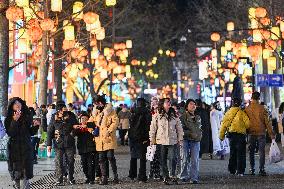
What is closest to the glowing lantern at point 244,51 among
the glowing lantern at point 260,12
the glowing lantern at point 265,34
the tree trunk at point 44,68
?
the glowing lantern at point 265,34

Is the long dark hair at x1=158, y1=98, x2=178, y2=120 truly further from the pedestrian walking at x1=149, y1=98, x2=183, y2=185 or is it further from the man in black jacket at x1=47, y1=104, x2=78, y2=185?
the man in black jacket at x1=47, y1=104, x2=78, y2=185

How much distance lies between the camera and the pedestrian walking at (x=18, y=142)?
14172 mm

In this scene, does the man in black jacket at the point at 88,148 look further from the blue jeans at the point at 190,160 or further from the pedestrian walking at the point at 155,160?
the blue jeans at the point at 190,160

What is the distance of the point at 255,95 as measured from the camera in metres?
20.3

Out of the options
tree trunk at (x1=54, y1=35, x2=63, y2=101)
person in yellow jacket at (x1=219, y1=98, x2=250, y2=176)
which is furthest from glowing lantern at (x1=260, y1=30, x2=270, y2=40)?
person in yellow jacket at (x1=219, y1=98, x2=250, y2=176)

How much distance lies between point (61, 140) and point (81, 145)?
2.48 feet

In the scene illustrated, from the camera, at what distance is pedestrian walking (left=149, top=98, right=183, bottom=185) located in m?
18.2

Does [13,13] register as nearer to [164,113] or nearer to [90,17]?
[90,17]

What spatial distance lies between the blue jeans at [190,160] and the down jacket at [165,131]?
0.63m

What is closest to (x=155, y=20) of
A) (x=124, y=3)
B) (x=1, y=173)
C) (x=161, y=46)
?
(x=161, y=46)

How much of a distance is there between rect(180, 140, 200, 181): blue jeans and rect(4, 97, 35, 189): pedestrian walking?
5307 millimetres

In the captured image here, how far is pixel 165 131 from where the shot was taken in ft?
59.6

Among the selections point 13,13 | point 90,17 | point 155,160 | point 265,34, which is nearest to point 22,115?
point 155,160

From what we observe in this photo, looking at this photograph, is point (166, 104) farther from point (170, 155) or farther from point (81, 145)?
point (81, 145)
